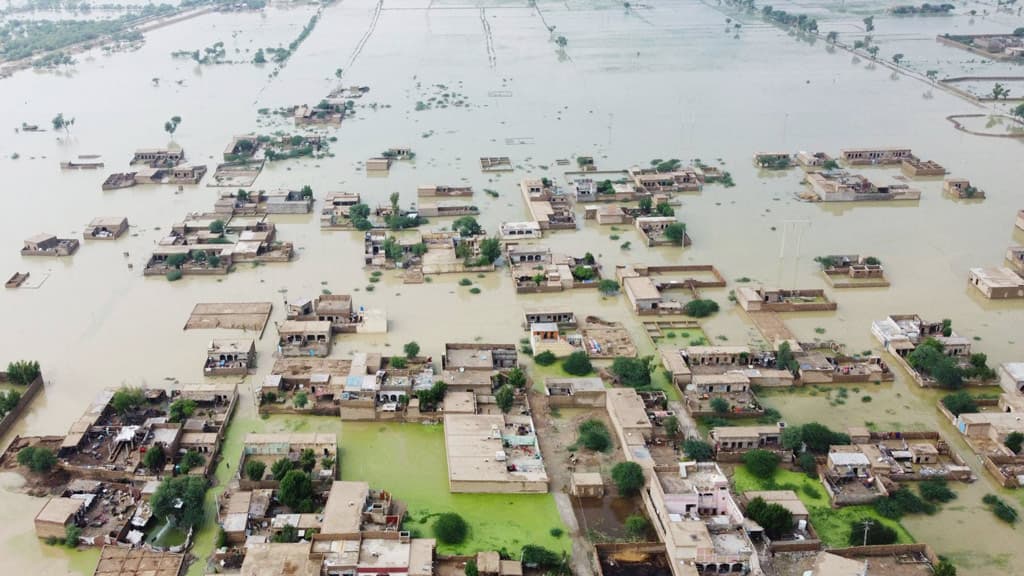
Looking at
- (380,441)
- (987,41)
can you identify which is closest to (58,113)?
(380,441)

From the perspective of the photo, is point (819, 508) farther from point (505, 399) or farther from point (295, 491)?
point (295, 491)

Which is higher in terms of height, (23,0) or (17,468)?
(23,0)

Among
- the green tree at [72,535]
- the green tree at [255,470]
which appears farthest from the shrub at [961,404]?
the green tree at [72,535]

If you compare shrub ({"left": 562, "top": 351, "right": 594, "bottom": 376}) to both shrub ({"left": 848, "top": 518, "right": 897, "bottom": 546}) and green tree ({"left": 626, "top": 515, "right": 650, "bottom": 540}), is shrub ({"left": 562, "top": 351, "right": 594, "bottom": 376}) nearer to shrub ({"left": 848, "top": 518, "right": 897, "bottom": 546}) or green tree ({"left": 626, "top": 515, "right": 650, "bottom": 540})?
green tree ({"left": 626, "top": 515, "right": 650, "bottom": 540})

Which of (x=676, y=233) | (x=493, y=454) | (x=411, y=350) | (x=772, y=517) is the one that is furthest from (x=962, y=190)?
(x=493, y=454)

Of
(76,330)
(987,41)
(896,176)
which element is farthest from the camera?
(987,41)

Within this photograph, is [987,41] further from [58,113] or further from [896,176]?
[58,113]
